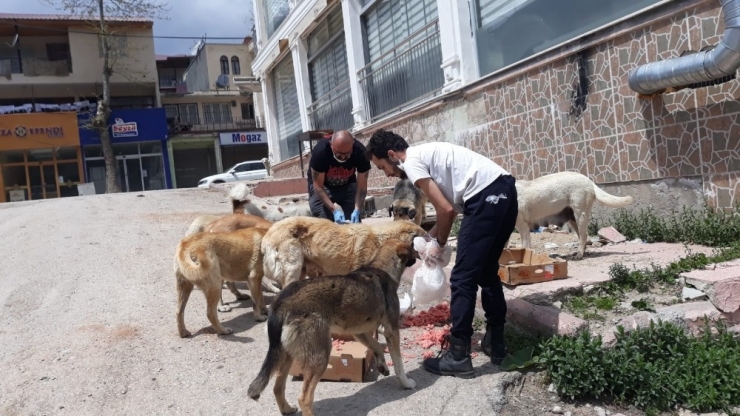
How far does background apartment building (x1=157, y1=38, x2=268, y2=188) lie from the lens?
42.1m

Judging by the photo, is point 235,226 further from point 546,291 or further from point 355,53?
point 355,53

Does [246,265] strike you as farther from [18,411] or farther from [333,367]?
[18,411]

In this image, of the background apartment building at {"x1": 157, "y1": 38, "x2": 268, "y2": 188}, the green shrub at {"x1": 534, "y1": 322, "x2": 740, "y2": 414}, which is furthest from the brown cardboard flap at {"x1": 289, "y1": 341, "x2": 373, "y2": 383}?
the background apartment building at {"x1": 157, "y1": 38, "x2": 268, "y2": 188}

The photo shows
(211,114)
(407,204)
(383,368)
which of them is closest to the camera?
(383,368)

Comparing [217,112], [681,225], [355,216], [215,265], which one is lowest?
[681,225]

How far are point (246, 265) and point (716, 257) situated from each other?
4.58m

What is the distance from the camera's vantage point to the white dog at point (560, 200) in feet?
23.1

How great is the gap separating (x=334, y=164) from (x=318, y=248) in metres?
1.59

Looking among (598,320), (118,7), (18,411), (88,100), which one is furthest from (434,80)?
(88,100)

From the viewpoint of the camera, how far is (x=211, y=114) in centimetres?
4488

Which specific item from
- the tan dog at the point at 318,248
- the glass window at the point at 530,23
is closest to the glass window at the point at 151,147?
the glass window at the point at 530,23

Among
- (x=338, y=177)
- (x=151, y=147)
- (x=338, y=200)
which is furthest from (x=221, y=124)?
(x=338, y=177)

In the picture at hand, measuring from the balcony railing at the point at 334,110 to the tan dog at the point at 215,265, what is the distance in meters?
11.1

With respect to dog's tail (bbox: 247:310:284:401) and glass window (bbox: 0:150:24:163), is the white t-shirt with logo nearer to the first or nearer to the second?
dog's tail (bbox: 247:310:284:401)
